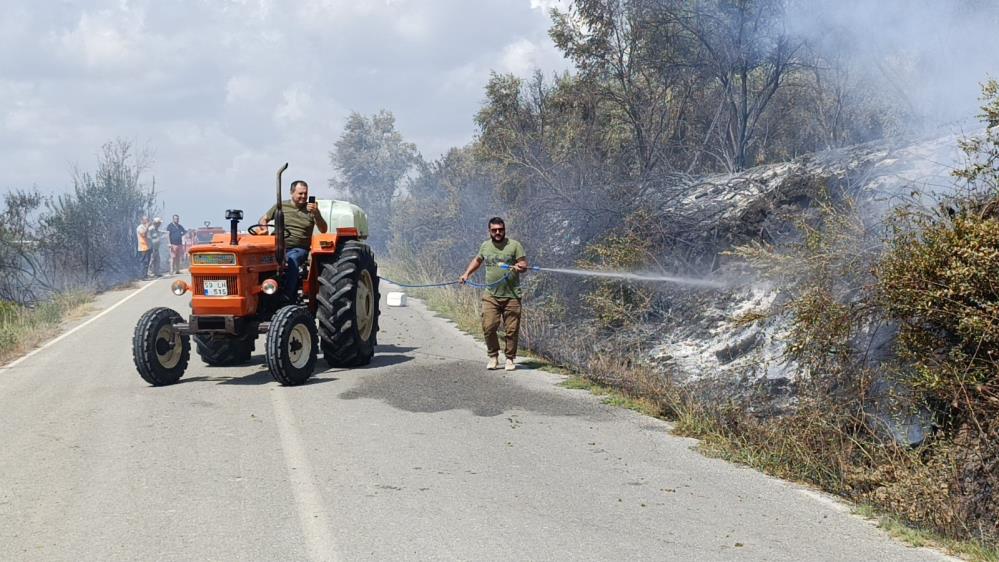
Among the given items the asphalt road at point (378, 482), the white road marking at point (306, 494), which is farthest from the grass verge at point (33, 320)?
the white road marking at point (306, 494)

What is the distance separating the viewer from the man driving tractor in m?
11.6

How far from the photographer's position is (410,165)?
60156 millimetres

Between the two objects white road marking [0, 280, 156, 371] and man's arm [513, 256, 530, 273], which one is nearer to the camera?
man's arm [513, 256, 530, 273]

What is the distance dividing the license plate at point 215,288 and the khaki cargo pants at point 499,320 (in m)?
3.13

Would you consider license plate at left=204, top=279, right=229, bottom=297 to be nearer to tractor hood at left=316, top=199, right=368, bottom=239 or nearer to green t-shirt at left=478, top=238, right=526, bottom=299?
tractor hood at left=316, top=199, right=368, bottom=239

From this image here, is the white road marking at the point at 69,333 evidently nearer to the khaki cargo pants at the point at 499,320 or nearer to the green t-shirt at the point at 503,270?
the khaki cargo pants at the point at 499,320

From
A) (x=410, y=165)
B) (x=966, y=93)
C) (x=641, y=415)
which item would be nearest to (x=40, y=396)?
(x=641, y=415)

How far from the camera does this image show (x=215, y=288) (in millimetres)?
10812

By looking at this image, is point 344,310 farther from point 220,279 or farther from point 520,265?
point 520,265

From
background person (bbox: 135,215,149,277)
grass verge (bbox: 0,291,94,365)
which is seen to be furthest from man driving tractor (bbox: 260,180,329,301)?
background person (bbox: 135,215,149,277)

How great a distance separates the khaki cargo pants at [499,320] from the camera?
1192 cm

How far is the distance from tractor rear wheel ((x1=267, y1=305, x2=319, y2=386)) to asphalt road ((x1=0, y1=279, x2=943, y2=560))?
0.28 m

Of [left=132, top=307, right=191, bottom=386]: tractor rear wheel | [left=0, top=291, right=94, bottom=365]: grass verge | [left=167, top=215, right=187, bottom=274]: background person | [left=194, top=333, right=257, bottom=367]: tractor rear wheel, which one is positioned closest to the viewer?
[left=132, top=307, right=191, bottom=386]: tractor rear wheel

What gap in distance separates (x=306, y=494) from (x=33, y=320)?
1456cm
